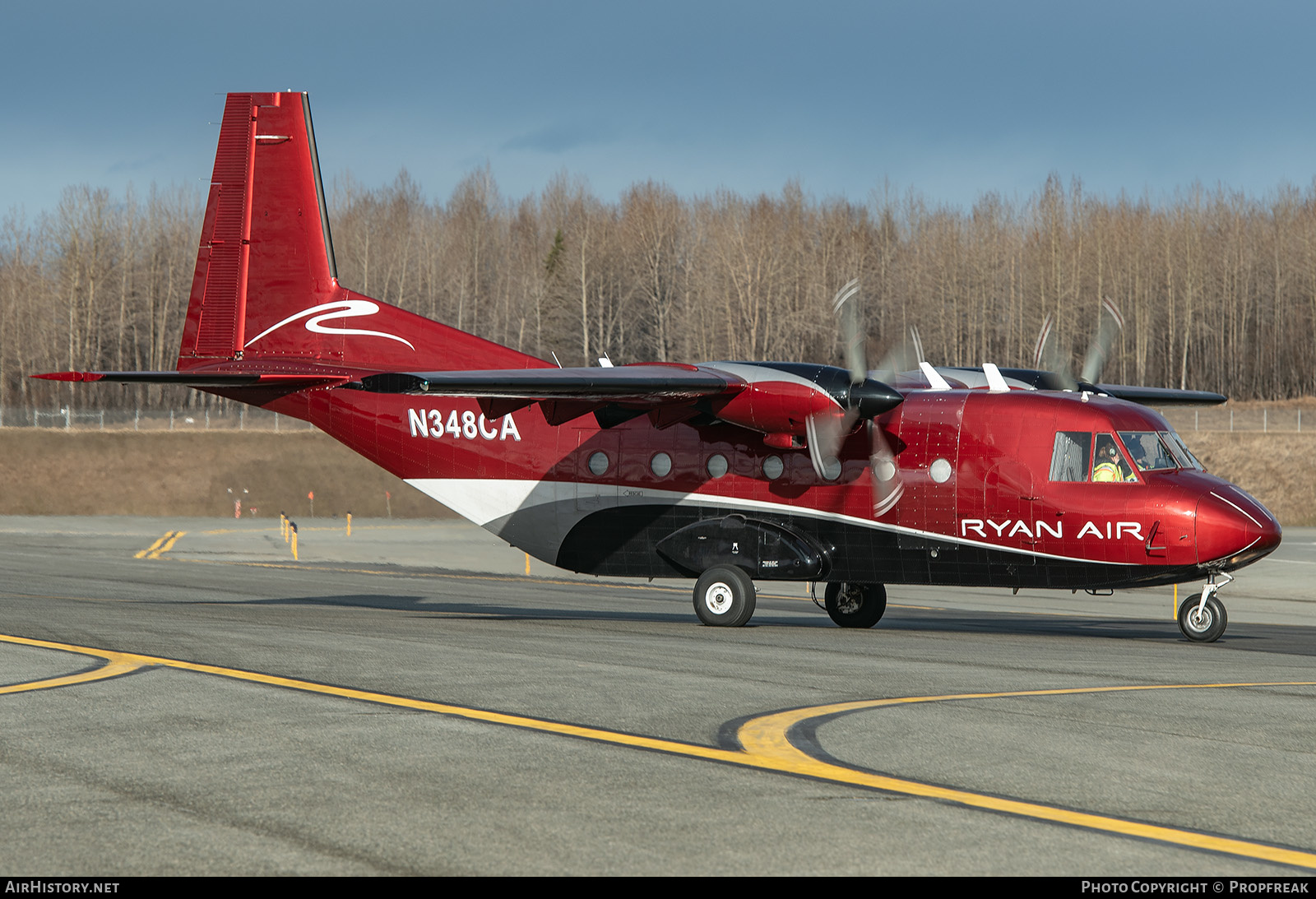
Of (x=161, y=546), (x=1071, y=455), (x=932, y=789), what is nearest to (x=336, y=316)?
(x=1071, y=455)

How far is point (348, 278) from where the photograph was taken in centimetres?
9200

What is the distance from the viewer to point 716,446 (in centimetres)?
1928

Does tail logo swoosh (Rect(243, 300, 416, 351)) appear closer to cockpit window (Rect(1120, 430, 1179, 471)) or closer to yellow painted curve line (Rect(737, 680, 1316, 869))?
cockpit window (Rect(1120, 430, 1179, 471))

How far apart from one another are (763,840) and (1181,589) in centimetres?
3123

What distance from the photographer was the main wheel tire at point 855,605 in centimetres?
2000

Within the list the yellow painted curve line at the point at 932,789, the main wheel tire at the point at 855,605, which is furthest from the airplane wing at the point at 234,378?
the yellow painted curve line at the point at 932,789

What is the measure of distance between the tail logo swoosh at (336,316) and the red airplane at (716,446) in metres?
0.04

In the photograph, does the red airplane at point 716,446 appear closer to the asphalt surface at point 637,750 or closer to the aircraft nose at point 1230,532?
the aircraft nose at point 1230,532

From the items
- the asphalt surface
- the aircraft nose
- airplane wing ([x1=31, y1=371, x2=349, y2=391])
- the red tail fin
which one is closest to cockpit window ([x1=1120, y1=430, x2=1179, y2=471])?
the aircraft nose

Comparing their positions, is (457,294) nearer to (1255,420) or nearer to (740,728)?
(1255,420)

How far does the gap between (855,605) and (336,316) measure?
1087cm

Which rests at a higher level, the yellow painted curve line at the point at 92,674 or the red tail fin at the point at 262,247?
the red tail fin at the point at 262,247

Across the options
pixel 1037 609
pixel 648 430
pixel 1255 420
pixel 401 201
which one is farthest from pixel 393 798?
pixel 401 201

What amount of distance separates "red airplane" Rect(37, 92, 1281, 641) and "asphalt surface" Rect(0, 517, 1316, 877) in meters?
1.46
